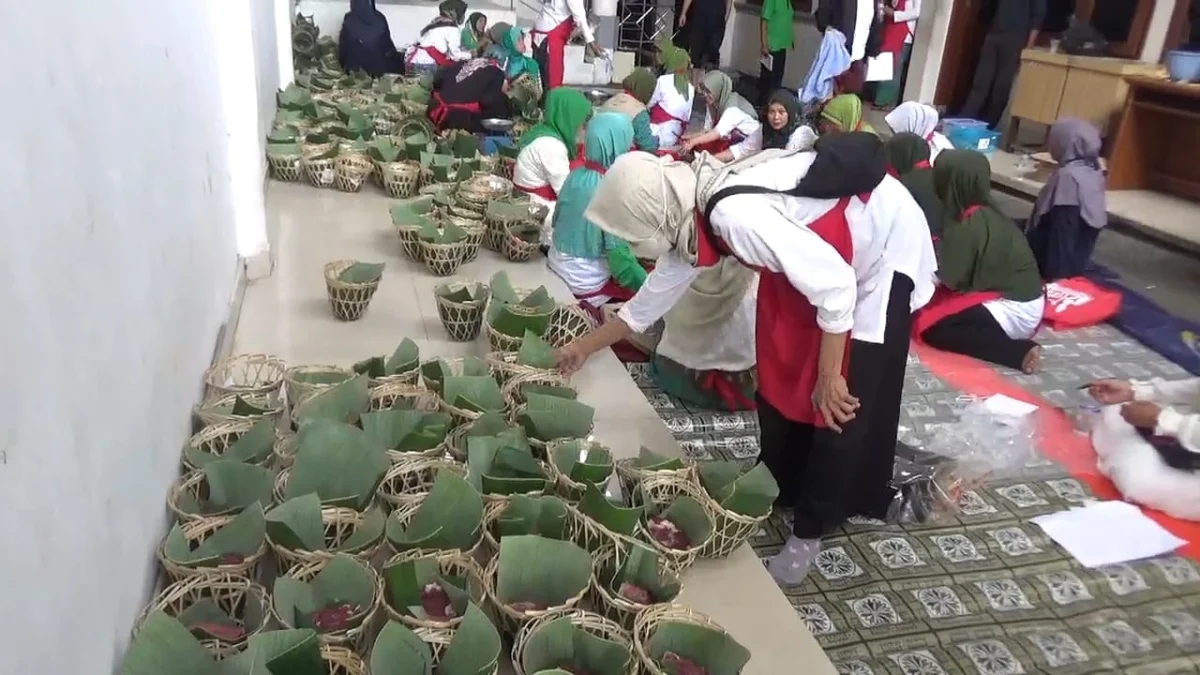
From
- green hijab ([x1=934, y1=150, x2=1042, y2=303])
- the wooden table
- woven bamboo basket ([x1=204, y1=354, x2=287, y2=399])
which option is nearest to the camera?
woven bamboo basket ([x1=204, y1=354, x2=287, y2=399])

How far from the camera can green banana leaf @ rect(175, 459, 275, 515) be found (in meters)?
1.33

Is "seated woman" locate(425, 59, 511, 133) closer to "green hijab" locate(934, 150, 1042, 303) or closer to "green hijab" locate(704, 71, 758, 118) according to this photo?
"green hijab" locate(704, 71, 758, 118)

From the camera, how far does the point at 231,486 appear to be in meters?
1.34

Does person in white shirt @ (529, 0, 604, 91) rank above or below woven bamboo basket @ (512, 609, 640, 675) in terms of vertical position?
above

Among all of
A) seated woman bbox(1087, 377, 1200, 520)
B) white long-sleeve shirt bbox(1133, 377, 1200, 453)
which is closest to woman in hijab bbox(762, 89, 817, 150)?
white long-sleeve shirt bbox(1133, 377, 1200, 453)

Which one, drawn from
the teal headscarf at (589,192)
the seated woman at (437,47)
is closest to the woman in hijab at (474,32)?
the seated woman at (437,47)

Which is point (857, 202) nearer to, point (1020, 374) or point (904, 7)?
point (1020, 374)

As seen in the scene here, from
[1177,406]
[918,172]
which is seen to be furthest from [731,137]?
[1177,406]

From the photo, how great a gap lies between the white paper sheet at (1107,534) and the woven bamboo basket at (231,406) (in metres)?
1.62

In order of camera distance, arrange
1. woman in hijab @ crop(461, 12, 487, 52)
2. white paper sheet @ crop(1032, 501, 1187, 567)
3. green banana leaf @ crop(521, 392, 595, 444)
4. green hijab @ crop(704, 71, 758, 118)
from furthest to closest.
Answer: woman in hijab @ crop(461, 12, 487, 52) → green hijab @ crop(704, 71, 758, 118) → white paper sheet @ crop(1032, 501, 1187, 567) → green banana leaf @ crop(521, 392, 595, 444)

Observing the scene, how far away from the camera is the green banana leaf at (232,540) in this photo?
1214 millimetres

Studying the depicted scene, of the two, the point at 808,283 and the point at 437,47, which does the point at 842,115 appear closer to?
the point at 808,283

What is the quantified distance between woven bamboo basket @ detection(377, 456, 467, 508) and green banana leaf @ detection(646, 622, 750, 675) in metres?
0.42

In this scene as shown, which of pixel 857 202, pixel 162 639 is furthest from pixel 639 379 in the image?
pixel 162 639
